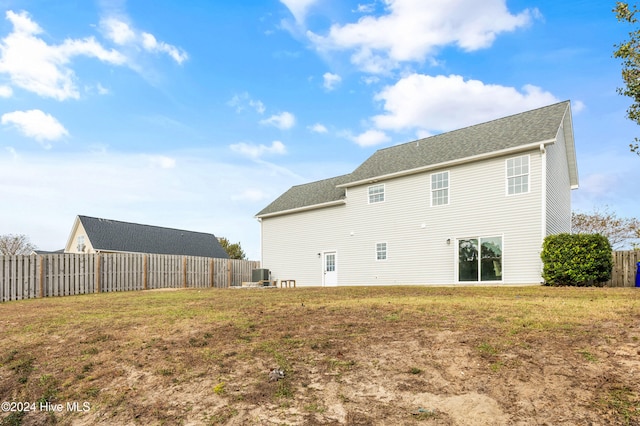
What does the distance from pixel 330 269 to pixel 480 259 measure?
8.28 m

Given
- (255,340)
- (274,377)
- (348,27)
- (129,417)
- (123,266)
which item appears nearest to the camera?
(129,417)

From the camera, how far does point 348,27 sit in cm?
1445

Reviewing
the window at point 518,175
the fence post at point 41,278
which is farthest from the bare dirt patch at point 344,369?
the fence post at point 41,278

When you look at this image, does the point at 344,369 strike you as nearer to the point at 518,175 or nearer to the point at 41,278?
the point at 518,175

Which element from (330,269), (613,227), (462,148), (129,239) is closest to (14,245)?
(129,239)

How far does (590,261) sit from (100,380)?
1496cm

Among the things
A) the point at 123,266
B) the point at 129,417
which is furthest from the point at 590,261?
the point at 123,266

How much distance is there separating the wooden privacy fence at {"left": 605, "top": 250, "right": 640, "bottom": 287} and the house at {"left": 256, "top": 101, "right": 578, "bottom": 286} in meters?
2.42

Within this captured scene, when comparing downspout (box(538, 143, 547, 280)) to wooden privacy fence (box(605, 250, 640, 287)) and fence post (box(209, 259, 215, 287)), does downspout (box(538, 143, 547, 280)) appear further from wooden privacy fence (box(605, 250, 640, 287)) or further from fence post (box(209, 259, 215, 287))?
fence post (box(209, 259, 215, 287))

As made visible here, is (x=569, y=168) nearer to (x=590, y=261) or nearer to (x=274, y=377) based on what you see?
(x=590, y=261)

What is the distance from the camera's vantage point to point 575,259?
13750 mm

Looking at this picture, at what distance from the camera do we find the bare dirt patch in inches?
140

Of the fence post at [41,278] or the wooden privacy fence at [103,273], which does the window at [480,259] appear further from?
the fence post at [41,278]

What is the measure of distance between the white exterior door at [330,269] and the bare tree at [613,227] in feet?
57.5
